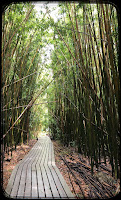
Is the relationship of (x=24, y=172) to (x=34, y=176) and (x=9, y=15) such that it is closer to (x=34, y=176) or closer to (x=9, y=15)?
(x=34, y=176)

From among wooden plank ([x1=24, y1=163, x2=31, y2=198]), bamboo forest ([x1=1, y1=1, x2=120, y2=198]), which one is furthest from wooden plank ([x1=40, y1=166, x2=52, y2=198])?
bamboo forest ([x1=1, y1=1, x2=120, y2=198])

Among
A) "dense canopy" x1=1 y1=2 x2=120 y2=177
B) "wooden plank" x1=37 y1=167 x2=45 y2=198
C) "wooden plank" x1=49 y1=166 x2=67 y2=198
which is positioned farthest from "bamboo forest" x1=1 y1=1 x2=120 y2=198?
"wooden plank" x1=37 y1=167 x2=45 y2=198

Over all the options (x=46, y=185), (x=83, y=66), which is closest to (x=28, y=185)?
(x=46, y=185)

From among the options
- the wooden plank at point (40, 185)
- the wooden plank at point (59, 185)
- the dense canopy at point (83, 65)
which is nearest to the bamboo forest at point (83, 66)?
the dense canopy at point (83, 65)

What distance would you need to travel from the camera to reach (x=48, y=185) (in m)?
1.52

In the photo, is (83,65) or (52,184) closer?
(52,184)

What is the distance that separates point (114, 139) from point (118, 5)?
1.16 m

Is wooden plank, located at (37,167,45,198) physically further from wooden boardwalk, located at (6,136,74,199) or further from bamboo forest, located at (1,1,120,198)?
bamboo forest, located at (1,1,120,198)

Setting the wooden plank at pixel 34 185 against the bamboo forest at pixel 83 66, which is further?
the bamboo forest at pixel 83 66

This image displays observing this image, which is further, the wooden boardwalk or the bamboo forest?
the bamboo forest

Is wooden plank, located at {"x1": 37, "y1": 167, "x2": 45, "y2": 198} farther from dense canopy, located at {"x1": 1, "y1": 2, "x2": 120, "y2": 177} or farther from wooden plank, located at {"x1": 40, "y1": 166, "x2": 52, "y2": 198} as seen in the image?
dense canopy, located at {"x1": 1, "y1": 2, "x2": 120, "y2": 177}

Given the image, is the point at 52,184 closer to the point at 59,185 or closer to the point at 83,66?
the point at 59,185

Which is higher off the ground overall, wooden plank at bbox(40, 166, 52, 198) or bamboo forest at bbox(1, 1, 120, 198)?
bamboo forest at bbox(1, 1, 120, 198)

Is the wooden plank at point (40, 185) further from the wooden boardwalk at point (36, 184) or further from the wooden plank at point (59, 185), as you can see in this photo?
the wooden plank at point (59, 185)
